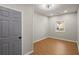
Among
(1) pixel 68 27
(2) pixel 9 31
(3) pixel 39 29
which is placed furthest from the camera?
(3) pixel 39 29

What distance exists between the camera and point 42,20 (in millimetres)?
A: 1608

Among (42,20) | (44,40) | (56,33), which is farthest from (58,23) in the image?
(44,40)

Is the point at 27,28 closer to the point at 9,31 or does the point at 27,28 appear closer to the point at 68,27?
the point at 9,31

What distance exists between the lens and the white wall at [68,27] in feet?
4.89

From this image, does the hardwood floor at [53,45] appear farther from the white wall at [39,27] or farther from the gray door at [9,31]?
the gray door at [9,31]

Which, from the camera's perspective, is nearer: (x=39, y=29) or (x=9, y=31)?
(x=9, y=31)

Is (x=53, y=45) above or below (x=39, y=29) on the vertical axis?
below

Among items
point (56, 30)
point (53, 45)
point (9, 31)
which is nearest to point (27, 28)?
point (9, 31)

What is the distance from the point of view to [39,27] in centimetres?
164

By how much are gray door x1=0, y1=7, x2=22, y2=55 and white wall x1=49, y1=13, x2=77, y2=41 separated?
1.94ft

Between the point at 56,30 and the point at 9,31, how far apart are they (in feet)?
2.66

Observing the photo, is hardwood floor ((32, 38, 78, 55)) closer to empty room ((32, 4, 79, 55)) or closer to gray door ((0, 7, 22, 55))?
empty room ((32, 4, 79, 55))
